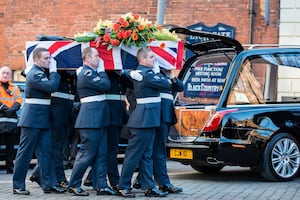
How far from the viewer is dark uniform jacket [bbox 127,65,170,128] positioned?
9266mm

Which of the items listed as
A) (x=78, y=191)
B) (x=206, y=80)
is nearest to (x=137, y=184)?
(x=78, y=191)

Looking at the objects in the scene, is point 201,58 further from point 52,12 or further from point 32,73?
point 52,12

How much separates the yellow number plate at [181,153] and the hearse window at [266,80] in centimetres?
95

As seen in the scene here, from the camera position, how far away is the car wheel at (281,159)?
10773mm

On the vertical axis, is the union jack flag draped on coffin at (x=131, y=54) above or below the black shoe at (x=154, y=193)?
above

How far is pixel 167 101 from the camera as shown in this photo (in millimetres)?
9781

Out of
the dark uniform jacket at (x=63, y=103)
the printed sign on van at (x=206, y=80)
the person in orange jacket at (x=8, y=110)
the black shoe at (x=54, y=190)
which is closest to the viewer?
the black shoe at (x=54, y=190)

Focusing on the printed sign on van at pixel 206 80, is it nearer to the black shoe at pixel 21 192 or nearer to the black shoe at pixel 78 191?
the black shoe at pixel 78 191

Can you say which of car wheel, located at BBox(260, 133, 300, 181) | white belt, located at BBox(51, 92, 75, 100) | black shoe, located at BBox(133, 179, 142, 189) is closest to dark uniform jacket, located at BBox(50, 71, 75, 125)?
white belt, located at BBox(51, 92, 75, 100)

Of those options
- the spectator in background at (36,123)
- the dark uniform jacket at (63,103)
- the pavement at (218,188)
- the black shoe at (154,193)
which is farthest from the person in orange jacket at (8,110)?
the black shoe at (154,193)

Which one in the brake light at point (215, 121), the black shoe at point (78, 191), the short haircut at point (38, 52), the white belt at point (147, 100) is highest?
the short haircut at point (38, 52)

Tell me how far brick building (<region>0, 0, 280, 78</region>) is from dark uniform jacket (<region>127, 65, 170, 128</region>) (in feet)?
30.8

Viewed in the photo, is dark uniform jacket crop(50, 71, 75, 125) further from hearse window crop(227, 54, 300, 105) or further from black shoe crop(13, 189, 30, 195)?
hearse window crop(227, 54, 300, 105)

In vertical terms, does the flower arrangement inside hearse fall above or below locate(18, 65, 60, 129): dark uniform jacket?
above
